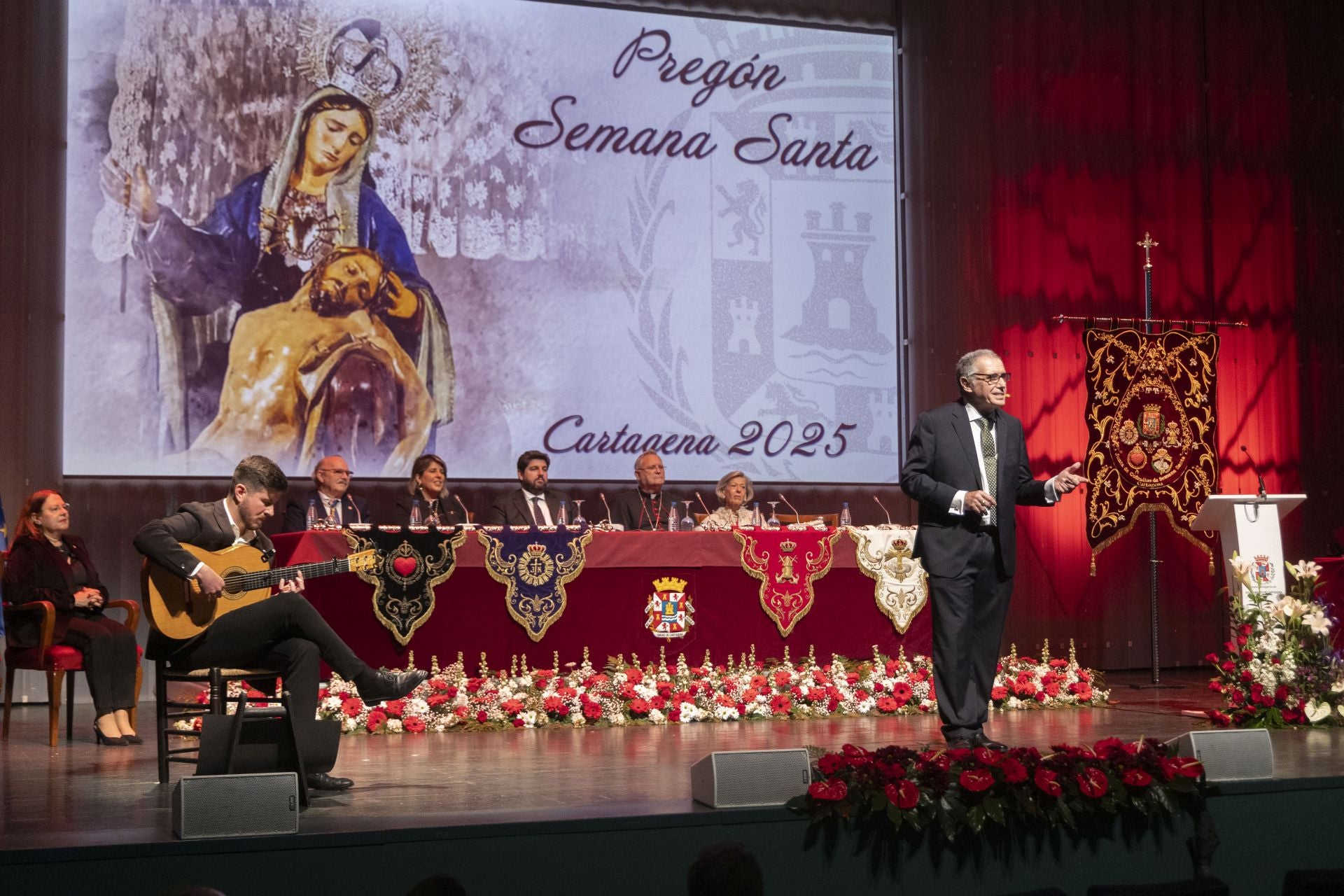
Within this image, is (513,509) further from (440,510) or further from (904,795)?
(904,795)

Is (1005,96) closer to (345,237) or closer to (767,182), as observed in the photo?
(767,182)

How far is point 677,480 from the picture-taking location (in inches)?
348

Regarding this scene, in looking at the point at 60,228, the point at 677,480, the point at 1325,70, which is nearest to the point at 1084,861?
the point at 677,480

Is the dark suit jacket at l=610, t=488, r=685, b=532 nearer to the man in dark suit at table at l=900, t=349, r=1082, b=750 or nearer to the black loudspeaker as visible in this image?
the man in dark suit at table at l=900, t=349, r=1082, b=750

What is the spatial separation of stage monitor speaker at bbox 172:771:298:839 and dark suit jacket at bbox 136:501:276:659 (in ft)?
5.25

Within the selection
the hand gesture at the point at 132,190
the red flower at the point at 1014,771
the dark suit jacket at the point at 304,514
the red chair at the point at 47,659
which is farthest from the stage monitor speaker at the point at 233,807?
the hand gesture at the point at 132,190

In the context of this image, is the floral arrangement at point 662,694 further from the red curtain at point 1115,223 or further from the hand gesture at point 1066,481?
the red curtain at point 1115,223

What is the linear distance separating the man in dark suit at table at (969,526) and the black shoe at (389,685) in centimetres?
173

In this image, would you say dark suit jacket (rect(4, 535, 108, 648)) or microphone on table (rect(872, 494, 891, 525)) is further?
microphone on table (rect(872, 494, 891, 525))

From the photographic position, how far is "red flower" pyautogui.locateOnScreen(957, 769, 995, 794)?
11.0ft

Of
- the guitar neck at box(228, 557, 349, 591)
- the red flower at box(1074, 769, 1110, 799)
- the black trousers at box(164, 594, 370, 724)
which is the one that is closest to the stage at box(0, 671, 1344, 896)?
the red flower at box(1074, 769, 1110, 799)

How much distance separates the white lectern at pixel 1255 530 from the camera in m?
6.46

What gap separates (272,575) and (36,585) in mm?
2191

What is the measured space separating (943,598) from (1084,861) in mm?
1388
